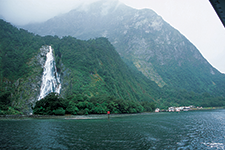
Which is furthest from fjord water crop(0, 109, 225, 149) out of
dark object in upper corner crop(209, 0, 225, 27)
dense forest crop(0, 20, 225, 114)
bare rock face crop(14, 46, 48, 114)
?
bare rock face crop(14, 46, 48, 114)

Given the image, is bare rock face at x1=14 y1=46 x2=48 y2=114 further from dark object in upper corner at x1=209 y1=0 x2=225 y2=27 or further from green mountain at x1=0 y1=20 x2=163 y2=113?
dark object in upper corner at x1=209 y1=0 x2=225 y2=27

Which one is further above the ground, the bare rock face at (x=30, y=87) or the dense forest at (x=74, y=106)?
the bare rock face at (x=30, y=87)

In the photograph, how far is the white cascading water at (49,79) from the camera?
9739cm

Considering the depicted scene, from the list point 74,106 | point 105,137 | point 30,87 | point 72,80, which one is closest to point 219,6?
point 105,137

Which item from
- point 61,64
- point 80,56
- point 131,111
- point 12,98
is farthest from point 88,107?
point 80,56

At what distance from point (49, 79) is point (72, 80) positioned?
15311mm

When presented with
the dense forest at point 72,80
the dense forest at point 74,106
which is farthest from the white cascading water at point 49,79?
the dense forest at point 74,106

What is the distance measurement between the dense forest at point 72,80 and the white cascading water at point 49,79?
3.57 metres

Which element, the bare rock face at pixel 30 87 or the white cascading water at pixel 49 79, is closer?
the bare rock face at pixel 30 87

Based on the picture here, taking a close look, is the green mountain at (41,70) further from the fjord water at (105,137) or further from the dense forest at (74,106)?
the fjord water at (105,137)

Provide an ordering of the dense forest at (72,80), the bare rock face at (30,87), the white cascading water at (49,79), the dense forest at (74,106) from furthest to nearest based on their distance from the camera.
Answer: the white cascading water at (49,79) < the bare rock face at (30,87) < the dense forest at (72,80) < the dense forest at (74,106)

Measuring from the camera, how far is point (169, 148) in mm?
21094

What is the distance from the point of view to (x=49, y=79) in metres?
104

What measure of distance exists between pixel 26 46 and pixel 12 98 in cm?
5584
